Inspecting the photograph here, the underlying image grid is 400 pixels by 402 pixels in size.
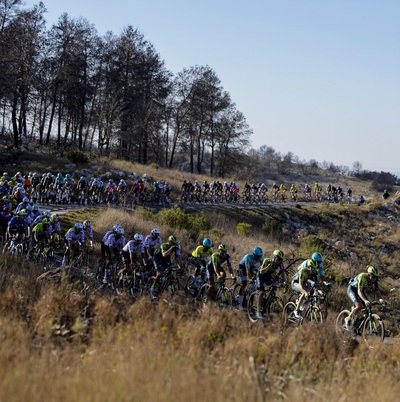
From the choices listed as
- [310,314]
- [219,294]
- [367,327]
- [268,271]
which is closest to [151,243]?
[219,294]

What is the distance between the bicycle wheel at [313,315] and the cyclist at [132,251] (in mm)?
5358

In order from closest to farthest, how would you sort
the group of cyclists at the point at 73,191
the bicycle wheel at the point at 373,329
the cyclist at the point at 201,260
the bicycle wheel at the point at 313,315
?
the bicycle wheel at the point at 373,329
the bicycle wheel at the point at 313,315
the cyclist at the point at 201,260
the group of cyclists at the point at 73,191

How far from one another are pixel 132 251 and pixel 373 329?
23.6 feet

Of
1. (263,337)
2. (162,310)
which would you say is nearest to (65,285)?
(162,310)

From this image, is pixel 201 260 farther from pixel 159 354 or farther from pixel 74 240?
pixel 159 354

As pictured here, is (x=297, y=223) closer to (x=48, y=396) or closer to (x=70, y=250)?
(x=70, y=250)

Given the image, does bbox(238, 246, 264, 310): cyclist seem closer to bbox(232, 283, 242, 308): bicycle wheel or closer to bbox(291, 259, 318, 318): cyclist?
bbox(232, 283, 242, 308): bicycle wheel

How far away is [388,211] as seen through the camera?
5200cm

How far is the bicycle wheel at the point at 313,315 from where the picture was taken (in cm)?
1175

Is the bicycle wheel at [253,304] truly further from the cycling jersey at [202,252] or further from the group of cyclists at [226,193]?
the group of cyclists at [226,193]

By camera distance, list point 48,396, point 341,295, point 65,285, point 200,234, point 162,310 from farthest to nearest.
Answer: point 200,234 < point 341,295 < point 65,285 < point 162,310 < point 48,396

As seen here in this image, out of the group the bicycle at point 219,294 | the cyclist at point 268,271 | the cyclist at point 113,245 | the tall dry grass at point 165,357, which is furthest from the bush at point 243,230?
the tall dry grass at point 165,357

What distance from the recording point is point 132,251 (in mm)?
14719

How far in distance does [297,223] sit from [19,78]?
25.7m
